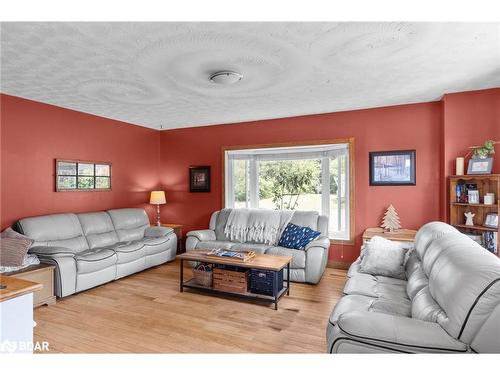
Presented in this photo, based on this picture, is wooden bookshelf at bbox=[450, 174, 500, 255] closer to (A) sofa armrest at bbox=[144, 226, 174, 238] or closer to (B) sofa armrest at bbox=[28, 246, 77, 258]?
(A) sofa armrest at bbox=[144, 226, 174, 238]

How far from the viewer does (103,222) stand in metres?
4.35

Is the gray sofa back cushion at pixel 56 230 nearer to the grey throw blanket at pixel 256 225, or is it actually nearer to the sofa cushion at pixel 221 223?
the sofa cushion at pixel 221 223

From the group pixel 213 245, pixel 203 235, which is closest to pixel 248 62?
pixel 213 245

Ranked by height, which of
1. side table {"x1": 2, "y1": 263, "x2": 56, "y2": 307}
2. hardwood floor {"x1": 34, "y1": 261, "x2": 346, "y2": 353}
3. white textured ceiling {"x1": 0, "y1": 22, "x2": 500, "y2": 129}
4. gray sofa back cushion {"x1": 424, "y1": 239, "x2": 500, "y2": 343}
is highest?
white textured ceiling {"x1": 0, "y1": 22, "x2": 500, "y2": 129}

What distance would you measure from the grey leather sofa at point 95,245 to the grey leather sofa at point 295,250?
0.62m

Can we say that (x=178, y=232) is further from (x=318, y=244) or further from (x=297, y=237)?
(x=318, y=244)

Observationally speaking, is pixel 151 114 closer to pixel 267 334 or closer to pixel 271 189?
pixel 271 189

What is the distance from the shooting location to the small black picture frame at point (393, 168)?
13.3 feet

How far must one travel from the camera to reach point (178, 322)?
2.72 m

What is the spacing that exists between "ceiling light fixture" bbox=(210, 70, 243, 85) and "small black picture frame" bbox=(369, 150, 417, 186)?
246 centimetres

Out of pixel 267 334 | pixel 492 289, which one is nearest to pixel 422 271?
pixel 492 289

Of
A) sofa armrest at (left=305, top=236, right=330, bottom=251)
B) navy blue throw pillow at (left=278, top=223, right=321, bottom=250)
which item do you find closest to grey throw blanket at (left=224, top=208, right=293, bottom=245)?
navy blue throw pillow at (left=278, top=223, right=321, bottom=250)

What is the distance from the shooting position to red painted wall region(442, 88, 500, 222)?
134 inches
